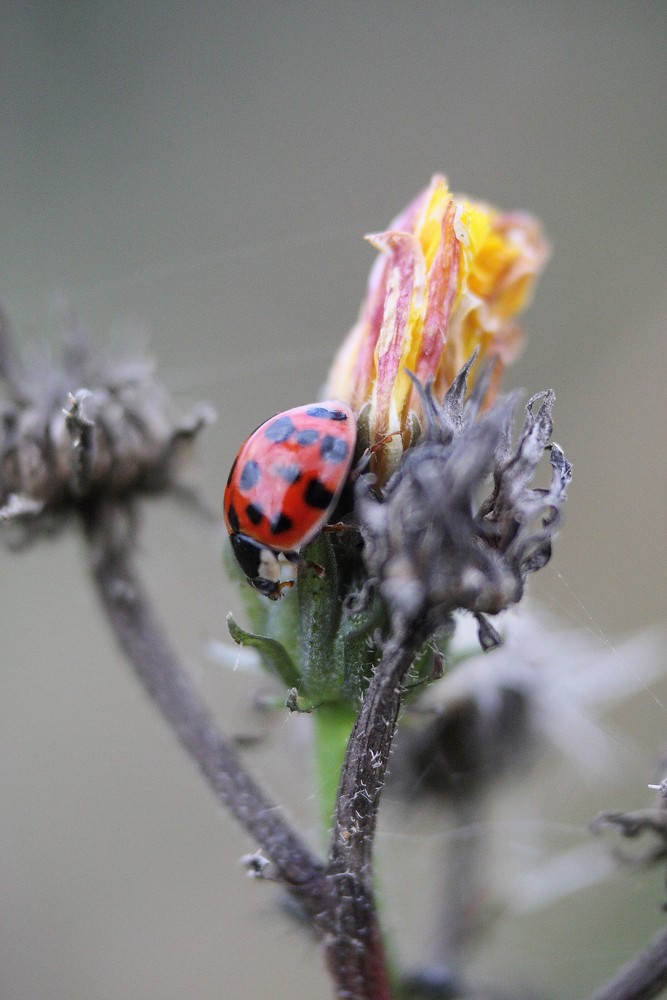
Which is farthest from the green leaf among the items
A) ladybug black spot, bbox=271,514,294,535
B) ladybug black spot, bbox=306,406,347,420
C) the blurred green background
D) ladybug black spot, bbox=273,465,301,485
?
the blurred green background

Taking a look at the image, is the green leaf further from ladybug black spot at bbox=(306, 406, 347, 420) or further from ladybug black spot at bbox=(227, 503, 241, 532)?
ladybug black spot at bbox=(306, 406, 347, 420)

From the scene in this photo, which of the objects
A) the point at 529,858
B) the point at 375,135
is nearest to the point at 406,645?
the point at 529,858

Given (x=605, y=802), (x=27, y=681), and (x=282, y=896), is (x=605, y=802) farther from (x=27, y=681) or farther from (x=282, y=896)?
(x=27, y=681)

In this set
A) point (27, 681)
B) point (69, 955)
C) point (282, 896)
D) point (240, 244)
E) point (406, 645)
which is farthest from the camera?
point (240, 244)

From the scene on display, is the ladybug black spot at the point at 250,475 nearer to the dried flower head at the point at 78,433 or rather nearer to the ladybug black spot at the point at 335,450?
the ladybug black spot at the point at 335,450

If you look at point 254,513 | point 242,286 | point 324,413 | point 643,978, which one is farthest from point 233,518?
point 242,286

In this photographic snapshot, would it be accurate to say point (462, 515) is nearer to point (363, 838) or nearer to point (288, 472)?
point (288, 472)

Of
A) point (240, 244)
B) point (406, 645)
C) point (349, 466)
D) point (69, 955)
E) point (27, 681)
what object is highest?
point (240, 244)
